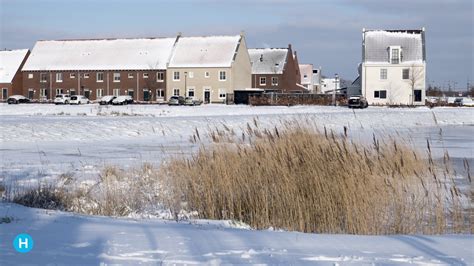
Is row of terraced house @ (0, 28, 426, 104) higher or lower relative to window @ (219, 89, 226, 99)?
higher

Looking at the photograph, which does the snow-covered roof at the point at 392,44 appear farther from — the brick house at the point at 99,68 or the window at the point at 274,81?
the brick house at the point at 99,68

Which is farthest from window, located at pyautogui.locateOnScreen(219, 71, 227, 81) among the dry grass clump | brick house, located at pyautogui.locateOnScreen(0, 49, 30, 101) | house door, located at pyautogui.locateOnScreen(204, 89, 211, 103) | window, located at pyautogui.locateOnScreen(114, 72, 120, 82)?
the dry grass clump

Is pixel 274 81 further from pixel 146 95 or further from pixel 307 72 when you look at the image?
pixel 307 72

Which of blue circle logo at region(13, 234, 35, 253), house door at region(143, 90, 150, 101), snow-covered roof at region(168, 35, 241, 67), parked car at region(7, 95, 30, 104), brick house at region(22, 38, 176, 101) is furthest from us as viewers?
house door at region(143, 90, 150, 101)

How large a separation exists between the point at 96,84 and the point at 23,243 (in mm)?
86060

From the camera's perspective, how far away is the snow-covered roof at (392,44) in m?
78.6

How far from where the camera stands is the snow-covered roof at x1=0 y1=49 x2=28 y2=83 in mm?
94812

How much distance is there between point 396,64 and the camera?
255 feet

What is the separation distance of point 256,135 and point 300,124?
0.99m

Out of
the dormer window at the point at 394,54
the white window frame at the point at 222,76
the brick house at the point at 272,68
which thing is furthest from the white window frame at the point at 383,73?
the white window frame at the point at 222,76

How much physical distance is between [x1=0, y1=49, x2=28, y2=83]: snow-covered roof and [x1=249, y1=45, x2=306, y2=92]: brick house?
36336 mm

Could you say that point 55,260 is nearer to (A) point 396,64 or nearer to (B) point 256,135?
(B) point 256,135

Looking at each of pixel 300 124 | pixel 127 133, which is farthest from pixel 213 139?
pixel 127 133

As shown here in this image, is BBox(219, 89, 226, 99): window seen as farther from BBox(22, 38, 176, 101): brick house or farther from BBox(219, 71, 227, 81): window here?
BBox(22, 38, 176, 101): brick house
